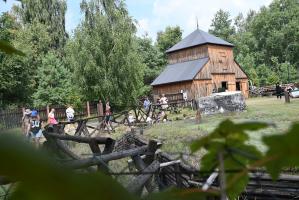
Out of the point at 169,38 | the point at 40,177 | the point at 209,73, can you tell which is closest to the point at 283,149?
the point at 40,177

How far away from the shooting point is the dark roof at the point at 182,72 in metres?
33.3

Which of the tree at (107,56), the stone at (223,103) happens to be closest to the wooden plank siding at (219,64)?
the tree at (107,56)

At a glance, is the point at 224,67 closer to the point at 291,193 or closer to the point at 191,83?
the point at 191,83

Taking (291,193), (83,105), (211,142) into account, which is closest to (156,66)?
(83,105)

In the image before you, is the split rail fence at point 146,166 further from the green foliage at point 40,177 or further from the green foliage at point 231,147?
the green foliage at point 40,177

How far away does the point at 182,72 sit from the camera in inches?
1361

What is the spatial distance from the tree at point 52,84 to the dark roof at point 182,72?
→ 684cm

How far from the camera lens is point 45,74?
33.1 m

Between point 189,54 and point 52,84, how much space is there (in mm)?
11226

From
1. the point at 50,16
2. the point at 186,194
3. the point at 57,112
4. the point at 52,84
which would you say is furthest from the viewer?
the point at 50,16

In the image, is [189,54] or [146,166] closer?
[146,166]

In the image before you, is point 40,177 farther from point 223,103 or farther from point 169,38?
point 169,38

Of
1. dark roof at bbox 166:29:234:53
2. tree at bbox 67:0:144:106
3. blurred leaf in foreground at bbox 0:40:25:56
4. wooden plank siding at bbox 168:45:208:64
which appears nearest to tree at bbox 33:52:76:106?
tree at bbox 67:0:144:106

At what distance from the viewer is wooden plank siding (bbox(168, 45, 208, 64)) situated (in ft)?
116
